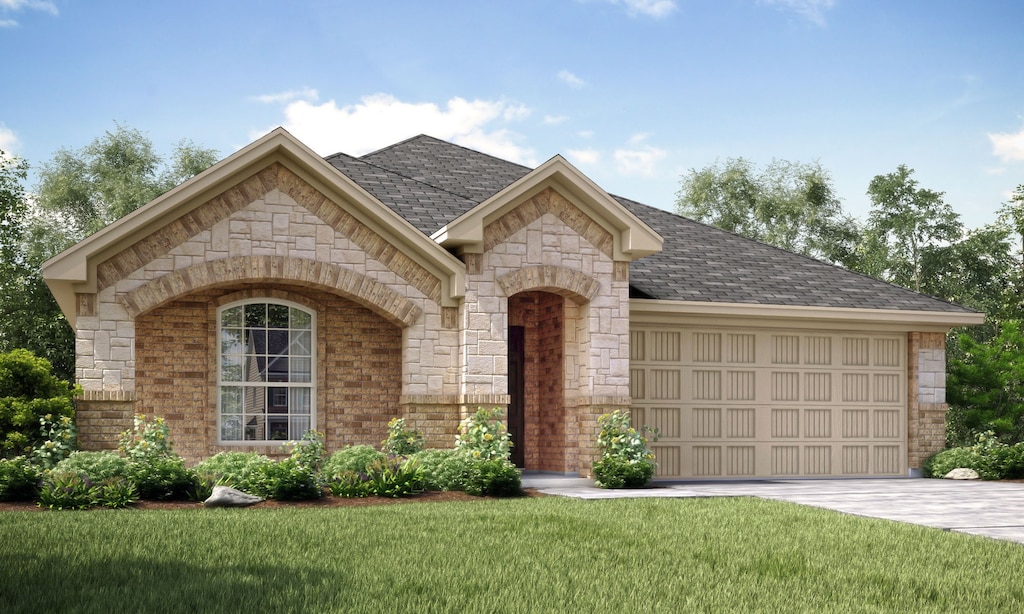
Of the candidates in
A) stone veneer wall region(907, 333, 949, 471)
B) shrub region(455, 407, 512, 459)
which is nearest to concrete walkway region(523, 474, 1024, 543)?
shrub region(455, 407, 512, 459)

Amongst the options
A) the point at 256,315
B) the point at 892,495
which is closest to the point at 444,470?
the point at 256,315

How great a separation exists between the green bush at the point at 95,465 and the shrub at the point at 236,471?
95cm

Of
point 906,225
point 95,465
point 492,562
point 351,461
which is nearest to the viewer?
point 492,562

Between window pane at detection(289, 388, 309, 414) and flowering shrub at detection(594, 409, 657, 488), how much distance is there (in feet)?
14.8

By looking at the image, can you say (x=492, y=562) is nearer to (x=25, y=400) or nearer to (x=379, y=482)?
(x=379, y=482)

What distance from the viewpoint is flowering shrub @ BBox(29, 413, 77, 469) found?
1334 cm

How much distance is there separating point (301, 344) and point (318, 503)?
3923 mm

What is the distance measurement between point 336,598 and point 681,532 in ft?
14.4

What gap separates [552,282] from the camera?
16281 mm

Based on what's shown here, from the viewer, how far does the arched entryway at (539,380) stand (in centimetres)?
1738

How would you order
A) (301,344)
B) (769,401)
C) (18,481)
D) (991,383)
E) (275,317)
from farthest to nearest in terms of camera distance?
(991,383)
(769,401)
(301,344)
(275,317)
(18,481)

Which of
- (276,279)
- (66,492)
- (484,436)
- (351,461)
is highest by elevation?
(276,279)

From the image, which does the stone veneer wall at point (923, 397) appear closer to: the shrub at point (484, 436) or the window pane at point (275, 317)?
the shrub at point (484, 436)

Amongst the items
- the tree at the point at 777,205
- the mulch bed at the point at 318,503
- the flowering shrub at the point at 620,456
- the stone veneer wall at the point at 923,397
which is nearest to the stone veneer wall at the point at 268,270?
the mulch bed at the point at 318,503
